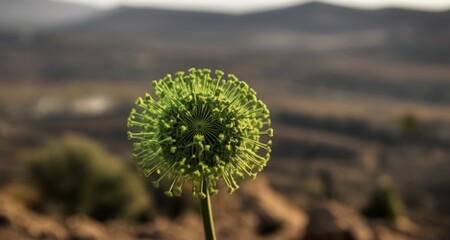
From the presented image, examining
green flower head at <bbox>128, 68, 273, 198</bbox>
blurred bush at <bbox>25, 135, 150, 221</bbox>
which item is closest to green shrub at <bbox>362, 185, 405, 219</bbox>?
blurred bush at <bbox>25, 135, 150, 221</bbox>

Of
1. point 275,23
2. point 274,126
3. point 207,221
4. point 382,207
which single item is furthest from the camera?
point 275,23

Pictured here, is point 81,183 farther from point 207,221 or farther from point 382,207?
point 207,221

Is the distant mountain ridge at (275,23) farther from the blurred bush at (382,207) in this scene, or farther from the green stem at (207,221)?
the green stem at (207,221)

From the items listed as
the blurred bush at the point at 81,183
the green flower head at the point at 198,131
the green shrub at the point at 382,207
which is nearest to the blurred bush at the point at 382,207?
the green shrub at the point at 382,207

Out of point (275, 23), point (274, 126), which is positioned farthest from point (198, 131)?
point (275, 23)

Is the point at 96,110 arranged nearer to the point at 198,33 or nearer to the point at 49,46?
the point at 49,46

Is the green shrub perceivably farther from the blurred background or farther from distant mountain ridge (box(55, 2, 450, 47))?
distant mountain ridge (box(55, 2, 450, 47))

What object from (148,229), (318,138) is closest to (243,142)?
(148,229)
